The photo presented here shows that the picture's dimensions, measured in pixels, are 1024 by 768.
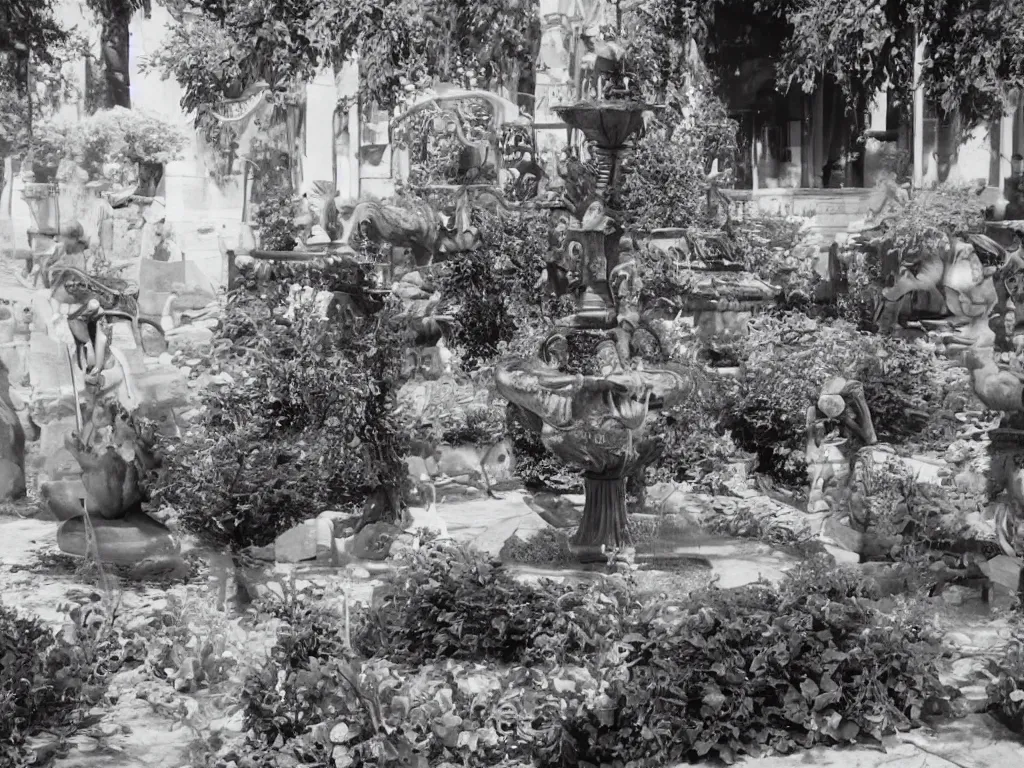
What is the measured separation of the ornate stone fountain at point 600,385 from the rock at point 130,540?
243cm

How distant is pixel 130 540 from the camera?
9.70m

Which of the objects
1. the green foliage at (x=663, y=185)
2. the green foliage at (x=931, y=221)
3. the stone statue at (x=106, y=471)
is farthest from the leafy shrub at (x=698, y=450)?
the green foliage at (x=931, y=221)

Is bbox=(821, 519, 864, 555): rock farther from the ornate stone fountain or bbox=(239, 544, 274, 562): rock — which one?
bbox=(239, 544, 274, 562): rock

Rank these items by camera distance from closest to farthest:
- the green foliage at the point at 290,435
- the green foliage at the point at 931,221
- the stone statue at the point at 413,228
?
the green foliage at the point at 290,435
the stone statue at the point at 413,228
the green foliage at the point at 931,221

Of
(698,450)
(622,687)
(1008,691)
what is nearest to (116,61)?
(698,450)

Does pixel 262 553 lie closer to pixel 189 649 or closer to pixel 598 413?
pixel 189 649

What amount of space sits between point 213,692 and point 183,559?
2.53 meters

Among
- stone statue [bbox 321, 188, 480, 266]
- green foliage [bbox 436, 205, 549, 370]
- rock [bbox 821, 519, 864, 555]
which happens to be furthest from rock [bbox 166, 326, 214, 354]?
rock [bbox 821, 519, 864, 555]

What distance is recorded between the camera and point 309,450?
10.4 metres

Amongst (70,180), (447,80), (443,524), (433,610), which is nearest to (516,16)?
(447,80)

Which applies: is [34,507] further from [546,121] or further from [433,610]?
[546,121]

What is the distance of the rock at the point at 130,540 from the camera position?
31.8 feet

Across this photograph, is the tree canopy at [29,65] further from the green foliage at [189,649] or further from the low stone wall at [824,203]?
the green foliage at [189,649]

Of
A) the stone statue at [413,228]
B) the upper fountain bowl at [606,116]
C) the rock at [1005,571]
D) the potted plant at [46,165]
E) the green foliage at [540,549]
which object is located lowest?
the green foliage at [540,549]
